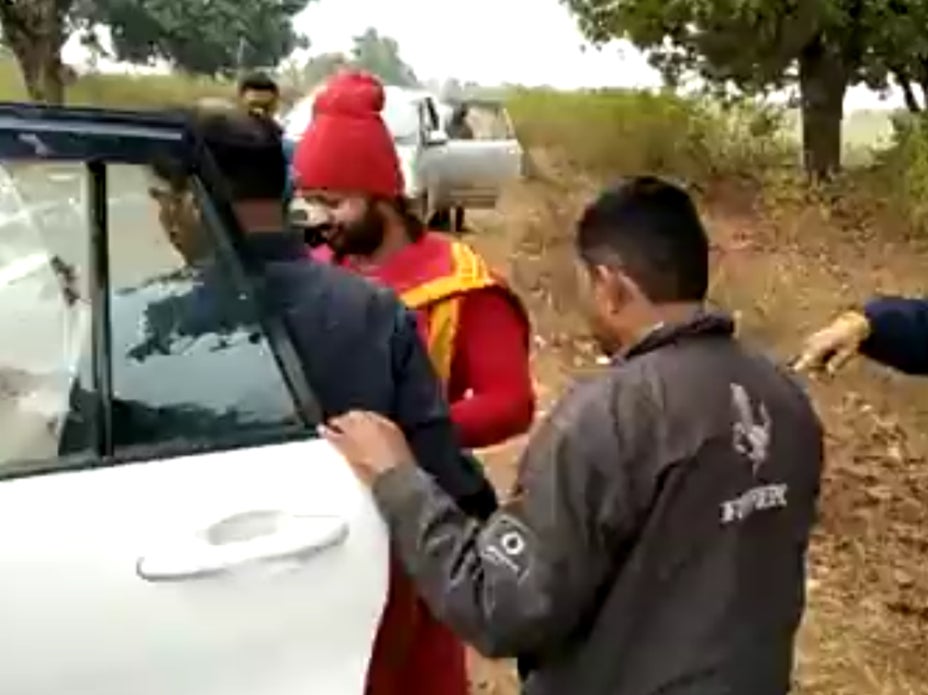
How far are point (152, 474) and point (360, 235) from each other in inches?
50.9

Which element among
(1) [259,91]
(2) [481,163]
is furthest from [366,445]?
(2) [481,163]

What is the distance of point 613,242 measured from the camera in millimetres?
2650

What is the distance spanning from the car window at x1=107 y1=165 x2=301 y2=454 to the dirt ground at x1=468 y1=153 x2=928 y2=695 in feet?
9.74

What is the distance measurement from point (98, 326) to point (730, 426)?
2.71 ft

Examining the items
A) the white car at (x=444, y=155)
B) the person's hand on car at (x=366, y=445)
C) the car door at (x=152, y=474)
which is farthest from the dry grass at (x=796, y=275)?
the person's hand on car at (x=366, y=445)

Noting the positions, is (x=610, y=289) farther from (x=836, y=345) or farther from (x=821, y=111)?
(x=821, y=111)

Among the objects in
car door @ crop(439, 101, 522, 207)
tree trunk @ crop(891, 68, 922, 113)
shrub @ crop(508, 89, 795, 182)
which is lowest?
car door @ crop(439, 101, 522, 207)

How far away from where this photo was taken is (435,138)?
19875 millimetres

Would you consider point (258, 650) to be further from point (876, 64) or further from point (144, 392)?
point (876, 64)

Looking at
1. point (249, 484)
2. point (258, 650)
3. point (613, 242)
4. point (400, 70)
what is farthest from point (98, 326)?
point (400, 70)

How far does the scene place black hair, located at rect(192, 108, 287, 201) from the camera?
3.01m

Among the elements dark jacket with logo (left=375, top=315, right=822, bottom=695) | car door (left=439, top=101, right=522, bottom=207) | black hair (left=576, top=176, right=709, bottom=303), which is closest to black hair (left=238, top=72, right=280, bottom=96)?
black hair (left=576, top=176, right=709, bottom=303)

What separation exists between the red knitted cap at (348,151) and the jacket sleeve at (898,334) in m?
0.91

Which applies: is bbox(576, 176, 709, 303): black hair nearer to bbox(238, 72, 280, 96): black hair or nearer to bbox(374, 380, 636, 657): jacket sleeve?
bbox(374, 380, 636, 657): jacket sleeve
